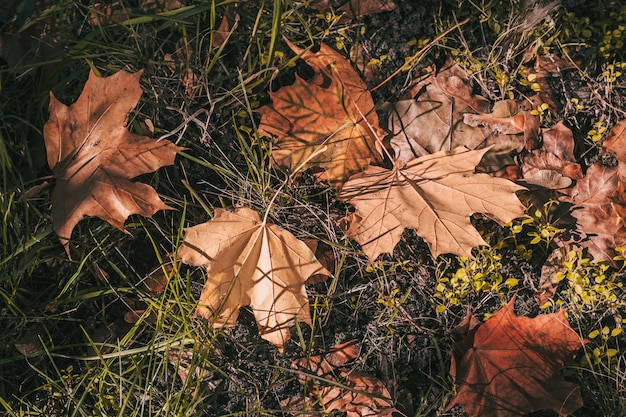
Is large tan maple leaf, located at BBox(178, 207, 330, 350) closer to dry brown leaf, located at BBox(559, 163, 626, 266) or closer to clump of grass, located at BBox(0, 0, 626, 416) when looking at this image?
clump of grass, located at BBox(0, 0, 626, 416)

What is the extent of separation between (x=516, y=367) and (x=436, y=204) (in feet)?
1.68

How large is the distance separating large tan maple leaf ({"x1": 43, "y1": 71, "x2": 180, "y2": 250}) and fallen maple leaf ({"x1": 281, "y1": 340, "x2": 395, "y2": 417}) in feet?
2.15

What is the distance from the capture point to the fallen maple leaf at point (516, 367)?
188 cm

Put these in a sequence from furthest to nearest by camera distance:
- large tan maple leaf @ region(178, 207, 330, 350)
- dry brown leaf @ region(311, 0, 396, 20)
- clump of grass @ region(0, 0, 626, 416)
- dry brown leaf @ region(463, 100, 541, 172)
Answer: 1. dry brown leaf @ region(311, 0, 396, 20)
2. dry brown leaf @ region(463, 100, 541, 172)
3. clump of grass @ region(0, 0, 626, 416)
4. large tan maple leaf @ region(178, 207, 330, 350)

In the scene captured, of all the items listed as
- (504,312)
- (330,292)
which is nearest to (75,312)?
(330,292)

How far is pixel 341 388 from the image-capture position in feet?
6.49

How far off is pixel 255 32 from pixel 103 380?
1.13 metres

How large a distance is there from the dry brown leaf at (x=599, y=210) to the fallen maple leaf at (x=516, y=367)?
25 cm

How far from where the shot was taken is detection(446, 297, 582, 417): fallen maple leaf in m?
1.88

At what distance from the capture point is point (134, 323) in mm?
2041

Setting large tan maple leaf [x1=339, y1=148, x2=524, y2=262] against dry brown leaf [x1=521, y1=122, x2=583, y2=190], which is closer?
large tan maple leaf [x1=339, y1=148, x2=524, y2=262]

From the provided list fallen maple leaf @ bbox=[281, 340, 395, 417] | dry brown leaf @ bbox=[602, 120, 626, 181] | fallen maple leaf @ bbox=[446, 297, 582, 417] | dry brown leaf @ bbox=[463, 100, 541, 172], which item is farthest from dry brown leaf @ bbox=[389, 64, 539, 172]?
fallen maple leaf @ bbox=[281, 340, 395, 417]

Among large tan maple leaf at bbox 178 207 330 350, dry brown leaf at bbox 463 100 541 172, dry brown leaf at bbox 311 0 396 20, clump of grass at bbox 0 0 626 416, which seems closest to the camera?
large tan maple leaf at bbox 178 207 330 350

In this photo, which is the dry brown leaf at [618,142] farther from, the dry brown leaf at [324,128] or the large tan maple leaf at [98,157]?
the large tan maple leaf at [98,157]
